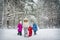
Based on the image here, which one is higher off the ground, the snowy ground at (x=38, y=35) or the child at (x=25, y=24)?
the child at (x=25, y=24)

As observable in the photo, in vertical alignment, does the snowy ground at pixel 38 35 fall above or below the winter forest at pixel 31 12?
below

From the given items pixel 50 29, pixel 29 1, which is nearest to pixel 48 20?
pixel 50 29

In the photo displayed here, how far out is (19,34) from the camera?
2676mm

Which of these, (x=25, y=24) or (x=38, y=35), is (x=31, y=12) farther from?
(x=38, y=35)

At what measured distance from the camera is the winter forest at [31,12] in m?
2.69

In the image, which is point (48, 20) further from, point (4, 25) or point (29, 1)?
point (4, 25)

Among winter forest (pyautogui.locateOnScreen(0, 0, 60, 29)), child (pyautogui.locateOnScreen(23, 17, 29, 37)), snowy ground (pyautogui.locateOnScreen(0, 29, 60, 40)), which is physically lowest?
snowy ground (pyautogui.locateOnScreen(0, 29, 60, 40))

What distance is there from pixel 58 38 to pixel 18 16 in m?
0.50

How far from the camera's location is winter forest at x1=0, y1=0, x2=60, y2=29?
8.83 ft

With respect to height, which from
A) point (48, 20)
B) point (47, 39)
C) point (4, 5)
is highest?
point (4, 5)

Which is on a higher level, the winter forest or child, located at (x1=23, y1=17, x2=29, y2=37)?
the winter forest

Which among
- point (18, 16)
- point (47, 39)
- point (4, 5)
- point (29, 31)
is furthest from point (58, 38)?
point (4, 5)

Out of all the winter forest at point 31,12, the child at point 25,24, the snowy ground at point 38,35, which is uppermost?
the winter forest at point 31,12

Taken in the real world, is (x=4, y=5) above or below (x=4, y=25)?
above
